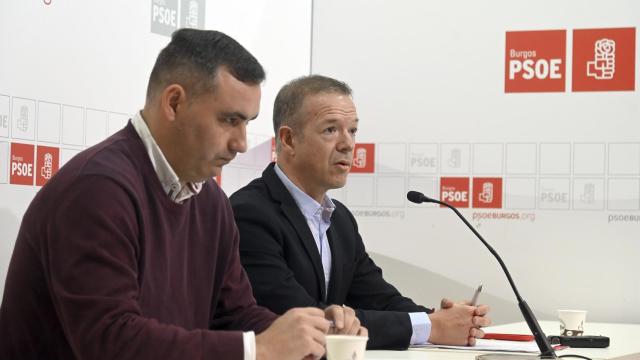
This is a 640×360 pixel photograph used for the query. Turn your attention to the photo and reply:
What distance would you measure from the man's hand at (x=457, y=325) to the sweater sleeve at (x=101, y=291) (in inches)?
47.0

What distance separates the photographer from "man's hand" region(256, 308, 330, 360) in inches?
→ 72.9

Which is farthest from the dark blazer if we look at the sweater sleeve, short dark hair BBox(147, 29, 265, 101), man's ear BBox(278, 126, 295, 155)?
the sweater sleeve

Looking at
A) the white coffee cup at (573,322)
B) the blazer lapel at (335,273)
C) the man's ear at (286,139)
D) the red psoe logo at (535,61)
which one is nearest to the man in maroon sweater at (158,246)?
the blazer lapel at (335,273)

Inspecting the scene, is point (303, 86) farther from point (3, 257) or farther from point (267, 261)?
point (3, 257)

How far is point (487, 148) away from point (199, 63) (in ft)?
9.35

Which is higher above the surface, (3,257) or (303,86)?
(303,86)

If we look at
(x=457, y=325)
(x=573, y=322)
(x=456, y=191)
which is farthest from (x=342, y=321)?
(x=456, y=191)

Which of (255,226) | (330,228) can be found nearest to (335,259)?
(330,228)

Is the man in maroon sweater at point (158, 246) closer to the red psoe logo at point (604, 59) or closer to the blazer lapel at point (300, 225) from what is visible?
the blazer lapel at point (300, 225)

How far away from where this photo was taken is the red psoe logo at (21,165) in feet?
9.20

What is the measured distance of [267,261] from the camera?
9.61 ft

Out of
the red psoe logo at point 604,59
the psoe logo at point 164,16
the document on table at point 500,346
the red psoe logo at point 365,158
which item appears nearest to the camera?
the document on table at point 500,346

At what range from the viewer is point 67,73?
303 cm

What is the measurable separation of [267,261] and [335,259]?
42cm
